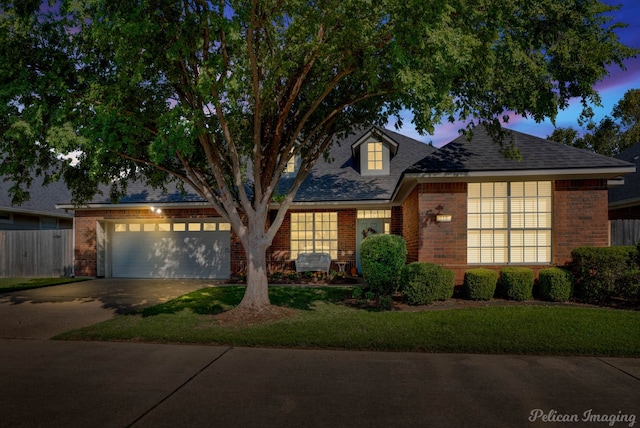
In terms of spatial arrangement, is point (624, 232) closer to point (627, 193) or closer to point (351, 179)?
point (627, 193)

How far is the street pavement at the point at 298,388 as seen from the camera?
3971mm

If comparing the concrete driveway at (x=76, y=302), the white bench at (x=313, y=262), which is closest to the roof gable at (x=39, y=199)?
the concrete driveway at (x=76, y=302)

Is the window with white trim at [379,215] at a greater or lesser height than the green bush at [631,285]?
greater

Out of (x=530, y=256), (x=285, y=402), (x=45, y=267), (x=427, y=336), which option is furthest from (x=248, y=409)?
(x=45, y=267)

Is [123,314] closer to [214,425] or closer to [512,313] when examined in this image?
[214,425]

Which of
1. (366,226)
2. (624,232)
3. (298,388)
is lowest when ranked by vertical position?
(298,388)

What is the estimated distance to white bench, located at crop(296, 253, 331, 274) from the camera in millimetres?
15531

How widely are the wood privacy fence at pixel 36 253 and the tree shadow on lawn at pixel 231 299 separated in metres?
8.70

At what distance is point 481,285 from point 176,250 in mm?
11792

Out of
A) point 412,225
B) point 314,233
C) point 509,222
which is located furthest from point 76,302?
point 509,222

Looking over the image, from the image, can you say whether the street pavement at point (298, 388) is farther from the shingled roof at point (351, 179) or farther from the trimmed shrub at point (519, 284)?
the shingled roof at point (351, 179)

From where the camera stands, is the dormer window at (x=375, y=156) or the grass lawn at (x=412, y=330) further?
the dormer window at (x=375, y=156)

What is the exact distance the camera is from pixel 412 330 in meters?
7.29

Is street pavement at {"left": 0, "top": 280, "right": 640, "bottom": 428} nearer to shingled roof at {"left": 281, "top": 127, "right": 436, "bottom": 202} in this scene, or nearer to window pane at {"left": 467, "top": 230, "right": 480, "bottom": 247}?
window pane at {"left": 467, "top": 230, "right": 480, "bottom": 247}
